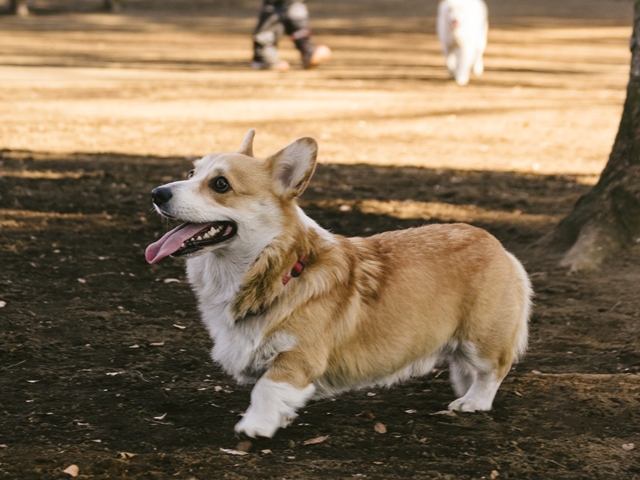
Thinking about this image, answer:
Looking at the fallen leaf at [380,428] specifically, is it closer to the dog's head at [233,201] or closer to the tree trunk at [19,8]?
the dog's head at [233,201]

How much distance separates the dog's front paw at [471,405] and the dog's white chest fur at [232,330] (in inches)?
36.4

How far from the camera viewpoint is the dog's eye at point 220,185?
4.11 metres

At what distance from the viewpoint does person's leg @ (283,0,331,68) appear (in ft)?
53.2

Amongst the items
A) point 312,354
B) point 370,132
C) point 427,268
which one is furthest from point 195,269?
point 370,132

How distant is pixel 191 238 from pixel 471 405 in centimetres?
155

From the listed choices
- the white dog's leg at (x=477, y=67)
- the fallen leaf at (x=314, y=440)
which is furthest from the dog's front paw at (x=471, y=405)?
the white dog's leg at (x=477, y=67)

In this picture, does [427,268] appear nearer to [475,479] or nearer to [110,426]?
[475,479]

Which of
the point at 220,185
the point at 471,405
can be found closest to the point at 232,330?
the point at 220,185

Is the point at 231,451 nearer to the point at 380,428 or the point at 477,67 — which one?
the point at 380,428

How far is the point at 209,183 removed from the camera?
13.5ft

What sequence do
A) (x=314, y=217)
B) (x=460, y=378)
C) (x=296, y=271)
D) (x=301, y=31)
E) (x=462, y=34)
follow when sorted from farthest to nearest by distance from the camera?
(x=301, y=31)
(x=462, y=34)
(x=314, y=217)
(x=460, y=378)
(x=296, y=271)

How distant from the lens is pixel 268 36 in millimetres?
16922

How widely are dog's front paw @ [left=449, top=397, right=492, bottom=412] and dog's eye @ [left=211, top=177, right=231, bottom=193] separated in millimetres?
1497

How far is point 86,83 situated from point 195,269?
11666mm
